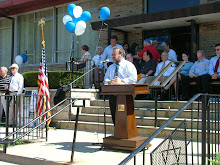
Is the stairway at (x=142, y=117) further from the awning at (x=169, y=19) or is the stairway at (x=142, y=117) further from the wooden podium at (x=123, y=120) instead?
the awning at (x=169, y=19)

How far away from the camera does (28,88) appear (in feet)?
37.4

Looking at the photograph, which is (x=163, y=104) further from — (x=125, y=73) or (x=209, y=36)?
(x=209, y=36)

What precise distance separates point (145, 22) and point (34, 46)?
27.3 ft

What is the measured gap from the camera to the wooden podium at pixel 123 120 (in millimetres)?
5930

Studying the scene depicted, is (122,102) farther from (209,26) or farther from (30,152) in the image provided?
(209,26)

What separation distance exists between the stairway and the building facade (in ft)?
8.71

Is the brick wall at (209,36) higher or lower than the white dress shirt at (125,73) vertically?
higher

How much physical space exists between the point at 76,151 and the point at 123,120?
1217mm

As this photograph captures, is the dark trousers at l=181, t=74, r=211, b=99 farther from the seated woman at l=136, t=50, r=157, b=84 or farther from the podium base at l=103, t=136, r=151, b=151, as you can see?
the podium base at l=103, t=136, r=151, b=151

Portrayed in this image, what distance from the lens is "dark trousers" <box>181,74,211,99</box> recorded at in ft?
28.6

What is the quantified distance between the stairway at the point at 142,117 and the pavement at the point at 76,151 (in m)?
0.49

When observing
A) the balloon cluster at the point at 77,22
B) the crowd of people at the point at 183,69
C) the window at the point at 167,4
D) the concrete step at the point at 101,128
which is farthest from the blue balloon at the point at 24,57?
the concrete step at the point at 101,128

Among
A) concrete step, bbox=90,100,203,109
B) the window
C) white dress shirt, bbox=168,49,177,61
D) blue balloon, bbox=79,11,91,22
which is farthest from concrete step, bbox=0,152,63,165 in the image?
the window

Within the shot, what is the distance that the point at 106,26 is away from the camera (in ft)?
41.3
